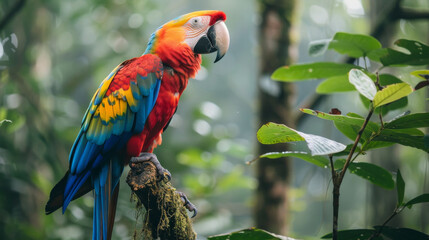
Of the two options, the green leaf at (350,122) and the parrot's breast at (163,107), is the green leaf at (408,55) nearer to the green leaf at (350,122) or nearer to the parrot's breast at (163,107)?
the green leaf at (350,122)

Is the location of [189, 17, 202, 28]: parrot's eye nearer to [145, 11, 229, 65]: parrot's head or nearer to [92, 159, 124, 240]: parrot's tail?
[145, 11, 229, 65]: parrot's head

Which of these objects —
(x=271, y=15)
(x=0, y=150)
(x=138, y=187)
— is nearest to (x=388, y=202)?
(x=271, y=15)

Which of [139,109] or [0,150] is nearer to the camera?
[139,109]

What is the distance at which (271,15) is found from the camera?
2365 mm

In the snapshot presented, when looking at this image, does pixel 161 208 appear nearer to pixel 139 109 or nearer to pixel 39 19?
pixel 139 109

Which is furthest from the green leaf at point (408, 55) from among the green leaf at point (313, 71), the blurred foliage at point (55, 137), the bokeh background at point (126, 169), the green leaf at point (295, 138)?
the blurred foliage at point (55, 137)

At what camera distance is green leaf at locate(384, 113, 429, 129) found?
0.74m

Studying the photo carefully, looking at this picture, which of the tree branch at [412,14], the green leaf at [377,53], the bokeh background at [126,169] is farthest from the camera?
the bokeh background at [126,169]

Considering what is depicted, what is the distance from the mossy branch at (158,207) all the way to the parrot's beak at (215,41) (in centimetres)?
54

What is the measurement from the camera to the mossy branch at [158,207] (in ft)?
3.70

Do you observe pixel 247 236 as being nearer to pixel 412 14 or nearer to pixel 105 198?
pixel 105 198

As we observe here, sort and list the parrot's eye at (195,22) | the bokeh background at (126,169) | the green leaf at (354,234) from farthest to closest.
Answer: the bokeh background at (126,169) < the parrot's eye at (195,22) < the green leaf at (354,234)

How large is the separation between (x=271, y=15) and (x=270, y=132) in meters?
1.75

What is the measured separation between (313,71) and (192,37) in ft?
1.80
